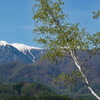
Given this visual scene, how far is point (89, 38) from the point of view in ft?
77.3

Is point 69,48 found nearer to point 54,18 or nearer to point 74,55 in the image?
point 74,55

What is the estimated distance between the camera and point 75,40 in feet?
76.7

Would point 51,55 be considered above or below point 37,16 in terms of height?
below

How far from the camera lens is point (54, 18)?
25875 mm

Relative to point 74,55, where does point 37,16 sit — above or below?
above

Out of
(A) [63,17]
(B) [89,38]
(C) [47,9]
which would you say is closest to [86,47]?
(B) [89,38]

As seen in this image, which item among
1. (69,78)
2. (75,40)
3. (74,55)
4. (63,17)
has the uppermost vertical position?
(63,17)

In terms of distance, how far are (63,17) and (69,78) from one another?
8177 mm

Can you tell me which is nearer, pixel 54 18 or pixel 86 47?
pixel 86 47

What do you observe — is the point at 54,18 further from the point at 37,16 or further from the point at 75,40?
the point at 75,40

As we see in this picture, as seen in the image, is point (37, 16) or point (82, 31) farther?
point (37, 16)

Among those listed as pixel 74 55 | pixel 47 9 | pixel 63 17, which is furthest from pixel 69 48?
pixel 47 9

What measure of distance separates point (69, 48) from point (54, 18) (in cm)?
484

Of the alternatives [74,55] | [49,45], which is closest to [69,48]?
[74,55]
